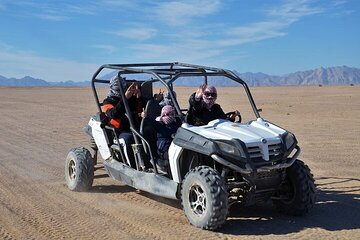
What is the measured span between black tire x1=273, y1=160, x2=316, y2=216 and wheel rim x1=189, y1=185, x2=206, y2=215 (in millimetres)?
1191

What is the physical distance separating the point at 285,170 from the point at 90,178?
3235 mm

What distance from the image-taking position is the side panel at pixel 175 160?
265 inches

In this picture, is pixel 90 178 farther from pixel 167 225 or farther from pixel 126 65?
pixel 167 225

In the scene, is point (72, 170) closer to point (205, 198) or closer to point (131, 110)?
point (131, 110)

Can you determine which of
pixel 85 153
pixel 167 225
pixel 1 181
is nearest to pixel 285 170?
pixel 167 225

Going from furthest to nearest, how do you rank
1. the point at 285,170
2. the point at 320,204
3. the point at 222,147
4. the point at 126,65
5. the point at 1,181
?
the point at 1,181 < the point at 126,65 < the point at 320,204 < the point at 285,170 < the point at 222,147

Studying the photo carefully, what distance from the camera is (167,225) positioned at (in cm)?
645

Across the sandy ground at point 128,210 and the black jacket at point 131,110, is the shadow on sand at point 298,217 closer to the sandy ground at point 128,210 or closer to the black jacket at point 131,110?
the sandy ground at point 128,210

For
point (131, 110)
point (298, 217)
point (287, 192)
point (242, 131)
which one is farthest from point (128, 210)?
point (298, 217)

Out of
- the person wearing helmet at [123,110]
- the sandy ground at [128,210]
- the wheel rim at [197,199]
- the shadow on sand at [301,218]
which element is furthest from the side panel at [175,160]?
the person wearing helmet at [123,110]

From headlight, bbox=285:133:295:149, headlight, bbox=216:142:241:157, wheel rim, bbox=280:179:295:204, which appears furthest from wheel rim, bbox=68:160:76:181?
headlight, bbox=285:133:295:149

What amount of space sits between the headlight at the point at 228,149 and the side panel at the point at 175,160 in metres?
0.66

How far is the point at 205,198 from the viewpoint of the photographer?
20.1ft

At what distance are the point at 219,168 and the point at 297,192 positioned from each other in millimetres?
1045
